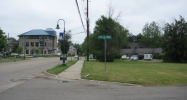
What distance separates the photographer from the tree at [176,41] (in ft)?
156

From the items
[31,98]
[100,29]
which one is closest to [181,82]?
[31,98]

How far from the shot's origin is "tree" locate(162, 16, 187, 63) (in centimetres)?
4741

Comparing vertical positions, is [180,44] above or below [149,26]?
below

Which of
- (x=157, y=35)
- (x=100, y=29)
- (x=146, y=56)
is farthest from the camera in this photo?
(x=157, y=35)

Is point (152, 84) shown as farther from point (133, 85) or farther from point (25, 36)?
point (25, 36)

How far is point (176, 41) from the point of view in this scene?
48062 mm

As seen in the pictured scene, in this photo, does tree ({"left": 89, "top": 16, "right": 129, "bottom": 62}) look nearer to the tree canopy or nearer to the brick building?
the tree canopy

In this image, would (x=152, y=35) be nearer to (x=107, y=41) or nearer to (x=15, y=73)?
(x=107, y=41)

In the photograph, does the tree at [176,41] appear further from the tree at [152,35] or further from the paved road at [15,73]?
the tree at [152,35]

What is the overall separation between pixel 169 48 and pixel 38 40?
7610cm

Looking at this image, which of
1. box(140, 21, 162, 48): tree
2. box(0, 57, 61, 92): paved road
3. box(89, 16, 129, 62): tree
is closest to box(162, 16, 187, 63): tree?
box(89, 16, 129, 62): tree

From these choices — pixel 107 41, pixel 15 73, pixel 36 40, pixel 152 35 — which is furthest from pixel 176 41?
pixel 36 40

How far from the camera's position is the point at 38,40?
110438 mm

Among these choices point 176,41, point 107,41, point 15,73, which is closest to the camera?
point 15,73
